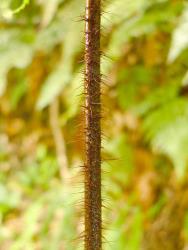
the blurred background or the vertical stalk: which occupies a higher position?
the blurred background

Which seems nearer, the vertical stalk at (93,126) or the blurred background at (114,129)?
the vertical stalk at (93,126)

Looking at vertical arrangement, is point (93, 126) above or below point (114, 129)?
below

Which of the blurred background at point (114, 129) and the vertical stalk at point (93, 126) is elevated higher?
the blurred background at point (114, 129)

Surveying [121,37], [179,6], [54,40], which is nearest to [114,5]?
[121,37]

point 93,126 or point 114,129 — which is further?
point 114,129

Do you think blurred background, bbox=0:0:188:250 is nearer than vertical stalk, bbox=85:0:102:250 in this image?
No
